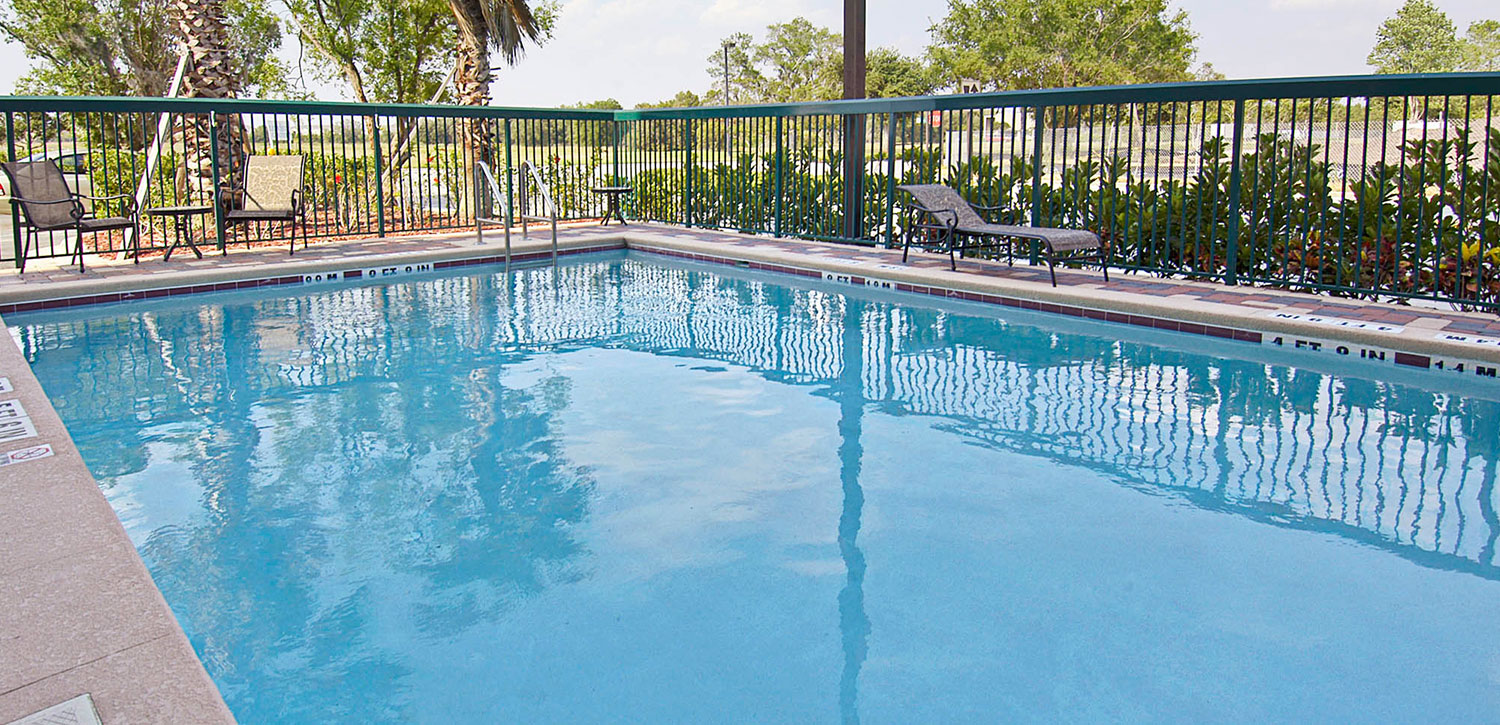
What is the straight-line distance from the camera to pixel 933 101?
28.5 feet

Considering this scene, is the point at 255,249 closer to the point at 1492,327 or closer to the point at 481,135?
the point at 481,135

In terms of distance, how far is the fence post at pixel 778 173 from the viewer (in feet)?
33.6

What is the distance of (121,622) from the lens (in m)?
2.09

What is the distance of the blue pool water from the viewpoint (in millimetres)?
2502

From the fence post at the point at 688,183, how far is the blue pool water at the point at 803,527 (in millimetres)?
5465

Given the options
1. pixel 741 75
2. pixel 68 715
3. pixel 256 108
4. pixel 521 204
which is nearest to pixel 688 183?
pixel 521 204

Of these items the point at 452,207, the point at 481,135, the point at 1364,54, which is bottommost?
the point at 452,207

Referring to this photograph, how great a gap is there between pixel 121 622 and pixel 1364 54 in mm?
89648

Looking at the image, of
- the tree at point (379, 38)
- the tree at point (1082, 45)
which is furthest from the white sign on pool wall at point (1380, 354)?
the tree at point (1082, 45)

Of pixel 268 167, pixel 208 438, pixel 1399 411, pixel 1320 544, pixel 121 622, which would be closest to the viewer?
pixel 121 622

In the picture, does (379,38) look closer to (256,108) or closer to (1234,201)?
(256,108)

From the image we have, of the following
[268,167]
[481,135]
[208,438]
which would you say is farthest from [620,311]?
[481,135]

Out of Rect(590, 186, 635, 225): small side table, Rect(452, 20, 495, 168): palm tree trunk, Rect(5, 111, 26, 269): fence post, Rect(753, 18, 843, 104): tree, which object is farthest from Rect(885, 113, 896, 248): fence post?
Rect(753, 18, 843, 104): tree

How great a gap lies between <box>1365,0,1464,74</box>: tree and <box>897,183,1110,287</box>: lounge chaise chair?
77.9 metres
